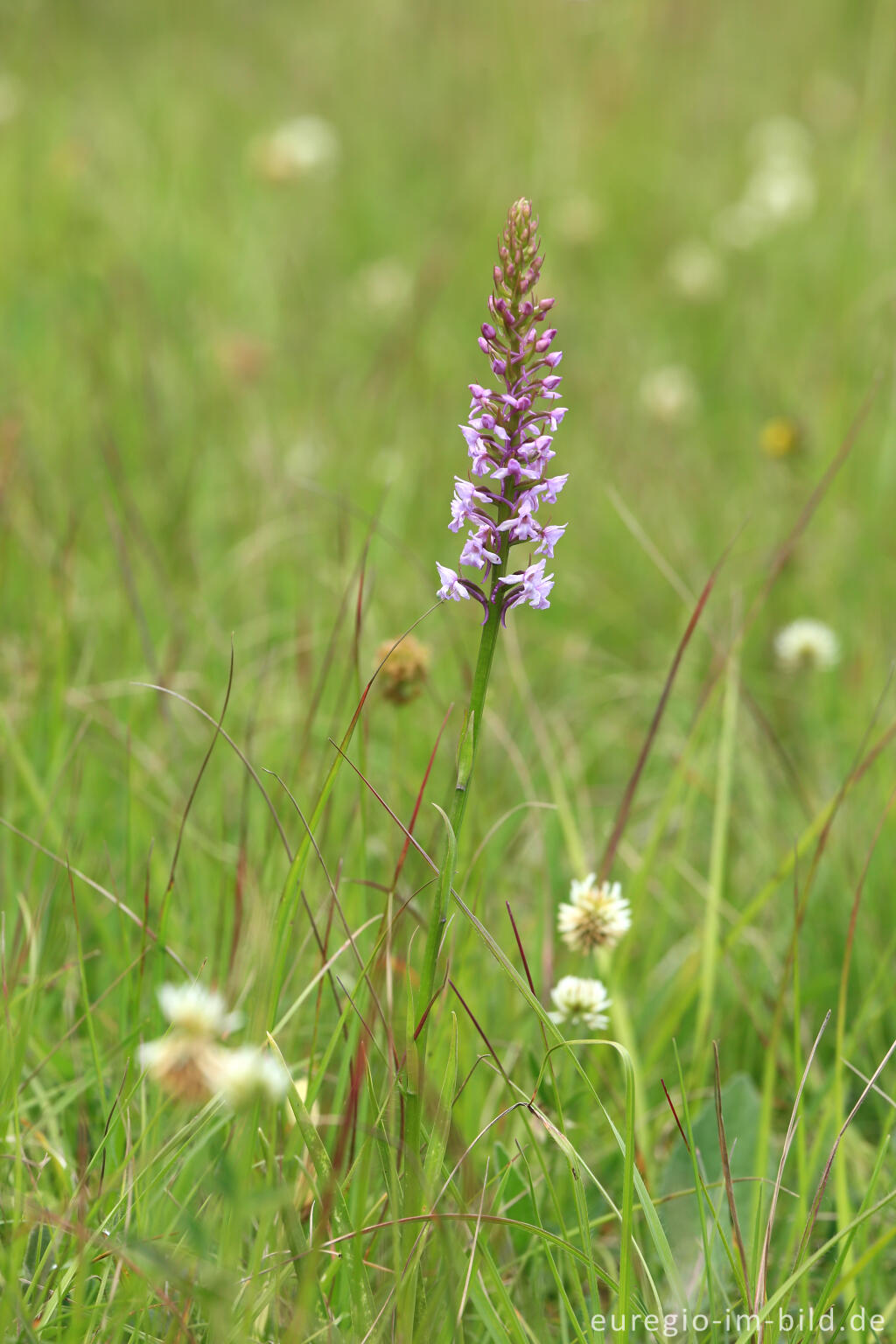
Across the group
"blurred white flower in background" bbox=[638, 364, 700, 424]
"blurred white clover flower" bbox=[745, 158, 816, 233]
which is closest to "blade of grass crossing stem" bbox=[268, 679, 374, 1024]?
"blurred white flower in background" bbox=[638, 364, 700, 424]

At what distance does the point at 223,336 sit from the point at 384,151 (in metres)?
3.31

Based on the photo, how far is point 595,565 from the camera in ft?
13.4

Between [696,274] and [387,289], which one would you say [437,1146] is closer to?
[387,289]

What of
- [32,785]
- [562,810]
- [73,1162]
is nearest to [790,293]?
[562,810]

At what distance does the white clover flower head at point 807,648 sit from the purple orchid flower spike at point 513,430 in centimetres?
219

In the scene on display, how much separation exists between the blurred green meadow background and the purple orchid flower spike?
18.9 inches

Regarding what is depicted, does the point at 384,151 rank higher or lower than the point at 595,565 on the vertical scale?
higher

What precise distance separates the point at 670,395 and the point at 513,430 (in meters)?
3.57

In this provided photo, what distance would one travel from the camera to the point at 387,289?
5625mm

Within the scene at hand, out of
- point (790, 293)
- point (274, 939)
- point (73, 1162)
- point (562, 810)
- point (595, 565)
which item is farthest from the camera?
point (790, 293)

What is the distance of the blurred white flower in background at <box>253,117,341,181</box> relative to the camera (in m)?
6.07

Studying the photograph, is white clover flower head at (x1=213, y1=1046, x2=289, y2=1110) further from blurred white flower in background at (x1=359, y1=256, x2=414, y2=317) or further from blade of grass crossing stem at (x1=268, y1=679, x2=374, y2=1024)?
blurred white flower in background at (x1=359, y1=256, x2=414, y2=317)

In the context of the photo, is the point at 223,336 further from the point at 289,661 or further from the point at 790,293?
the point at 790,293

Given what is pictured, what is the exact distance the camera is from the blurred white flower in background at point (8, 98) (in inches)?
254
